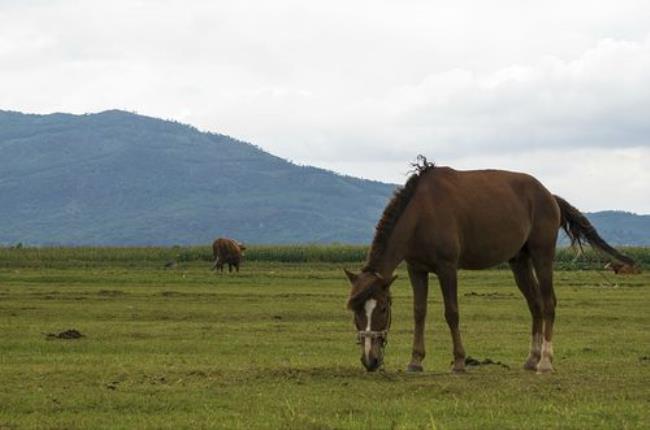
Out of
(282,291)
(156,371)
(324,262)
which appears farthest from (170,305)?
(324,262)

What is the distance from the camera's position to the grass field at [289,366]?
1359cm

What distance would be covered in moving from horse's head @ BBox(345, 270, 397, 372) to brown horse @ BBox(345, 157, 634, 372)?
14 mm

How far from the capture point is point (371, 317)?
1645cm

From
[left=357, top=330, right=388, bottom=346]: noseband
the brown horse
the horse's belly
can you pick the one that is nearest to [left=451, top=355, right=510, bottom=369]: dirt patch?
the brown horse

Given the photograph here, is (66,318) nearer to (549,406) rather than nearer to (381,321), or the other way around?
(381,321)

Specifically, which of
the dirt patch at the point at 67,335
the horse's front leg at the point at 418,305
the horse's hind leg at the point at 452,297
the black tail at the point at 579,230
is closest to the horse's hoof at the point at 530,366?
the horse's hind leg at the point at 452,297

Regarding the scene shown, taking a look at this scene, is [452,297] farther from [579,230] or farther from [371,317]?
[579,230]

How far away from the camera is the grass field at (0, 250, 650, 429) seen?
13586mm

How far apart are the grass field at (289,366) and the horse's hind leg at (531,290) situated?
0.59 m

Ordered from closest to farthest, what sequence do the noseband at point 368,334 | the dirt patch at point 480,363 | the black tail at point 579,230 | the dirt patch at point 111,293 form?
1. the noseband at point 368,334
2. the dirt patch at point 480,363
3. the black tail at point 579,230
4. the dirt patch at point 111,293

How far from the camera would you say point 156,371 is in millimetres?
17688

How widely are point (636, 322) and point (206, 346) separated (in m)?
12.4

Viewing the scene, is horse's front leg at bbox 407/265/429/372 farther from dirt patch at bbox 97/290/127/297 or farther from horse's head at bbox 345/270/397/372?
dirt patch at bbox 97/290/127/297

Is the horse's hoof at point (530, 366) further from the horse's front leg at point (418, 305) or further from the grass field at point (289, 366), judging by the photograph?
the horse's front leg at point (418, 305)
